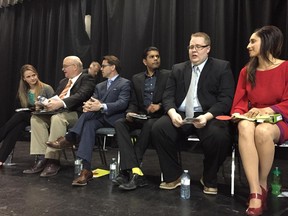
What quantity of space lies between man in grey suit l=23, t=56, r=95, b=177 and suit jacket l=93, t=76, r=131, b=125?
Answer: 14cm

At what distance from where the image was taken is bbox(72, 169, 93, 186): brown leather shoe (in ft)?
7.55

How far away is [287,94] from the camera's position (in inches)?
76.2

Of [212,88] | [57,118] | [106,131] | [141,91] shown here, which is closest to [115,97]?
A: [141,91]

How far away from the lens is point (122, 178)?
7.44ft

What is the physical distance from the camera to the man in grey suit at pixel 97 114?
2.42 m

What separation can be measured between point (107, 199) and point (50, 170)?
2.90 feet

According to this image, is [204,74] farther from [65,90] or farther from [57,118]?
[65,90]

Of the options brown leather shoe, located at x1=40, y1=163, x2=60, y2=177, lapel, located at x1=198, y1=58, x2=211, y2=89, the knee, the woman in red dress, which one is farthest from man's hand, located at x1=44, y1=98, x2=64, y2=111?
the knee

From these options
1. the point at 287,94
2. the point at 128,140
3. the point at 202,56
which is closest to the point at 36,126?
the point at 128,140

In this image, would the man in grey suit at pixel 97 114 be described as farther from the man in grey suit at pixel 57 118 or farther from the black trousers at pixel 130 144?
the black trousers at pixel 130 144

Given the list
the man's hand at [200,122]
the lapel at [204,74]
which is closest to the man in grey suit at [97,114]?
the lapel at [204,74]

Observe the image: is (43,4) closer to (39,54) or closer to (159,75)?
(39,54)

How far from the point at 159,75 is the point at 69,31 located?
9.04 ft

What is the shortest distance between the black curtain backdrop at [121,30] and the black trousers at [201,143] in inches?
64.8
